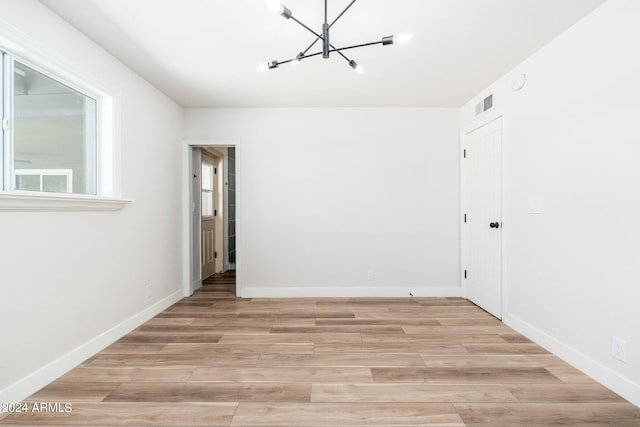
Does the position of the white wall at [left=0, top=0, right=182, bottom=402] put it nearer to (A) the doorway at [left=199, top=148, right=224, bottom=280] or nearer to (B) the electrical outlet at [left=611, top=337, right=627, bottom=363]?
(A) the doorway at [left=199, top=148, right=224, bottom=280]

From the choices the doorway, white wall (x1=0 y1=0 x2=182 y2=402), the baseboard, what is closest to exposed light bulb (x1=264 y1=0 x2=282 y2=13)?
white wall (x1=0 y1=0 x2=182 y2=402)

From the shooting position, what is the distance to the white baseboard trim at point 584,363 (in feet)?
5.90

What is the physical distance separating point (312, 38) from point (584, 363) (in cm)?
317

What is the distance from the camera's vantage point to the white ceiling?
6.61ft

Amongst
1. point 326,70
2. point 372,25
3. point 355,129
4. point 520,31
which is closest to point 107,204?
point 326,70

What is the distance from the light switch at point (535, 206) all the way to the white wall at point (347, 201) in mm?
1325

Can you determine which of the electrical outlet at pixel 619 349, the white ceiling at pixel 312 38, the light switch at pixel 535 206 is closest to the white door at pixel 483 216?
the light switch at pixel 535 206

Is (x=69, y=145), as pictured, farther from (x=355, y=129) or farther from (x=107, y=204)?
(x=355, y=129)

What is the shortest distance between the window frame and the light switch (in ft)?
12.0

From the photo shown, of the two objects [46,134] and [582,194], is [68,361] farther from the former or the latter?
[582,194]

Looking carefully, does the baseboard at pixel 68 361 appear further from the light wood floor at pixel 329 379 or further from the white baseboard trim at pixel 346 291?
the white baseboard trim at pixel 346 291

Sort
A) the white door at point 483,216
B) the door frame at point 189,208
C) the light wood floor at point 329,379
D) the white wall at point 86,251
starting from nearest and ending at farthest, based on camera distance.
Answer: the light wood floor at point 329,379
the white wall at point 86,251
the white door at point 483,216
the door frame at point 189,208

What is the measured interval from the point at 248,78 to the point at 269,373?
9.10ft

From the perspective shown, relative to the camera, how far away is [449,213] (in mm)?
3967
